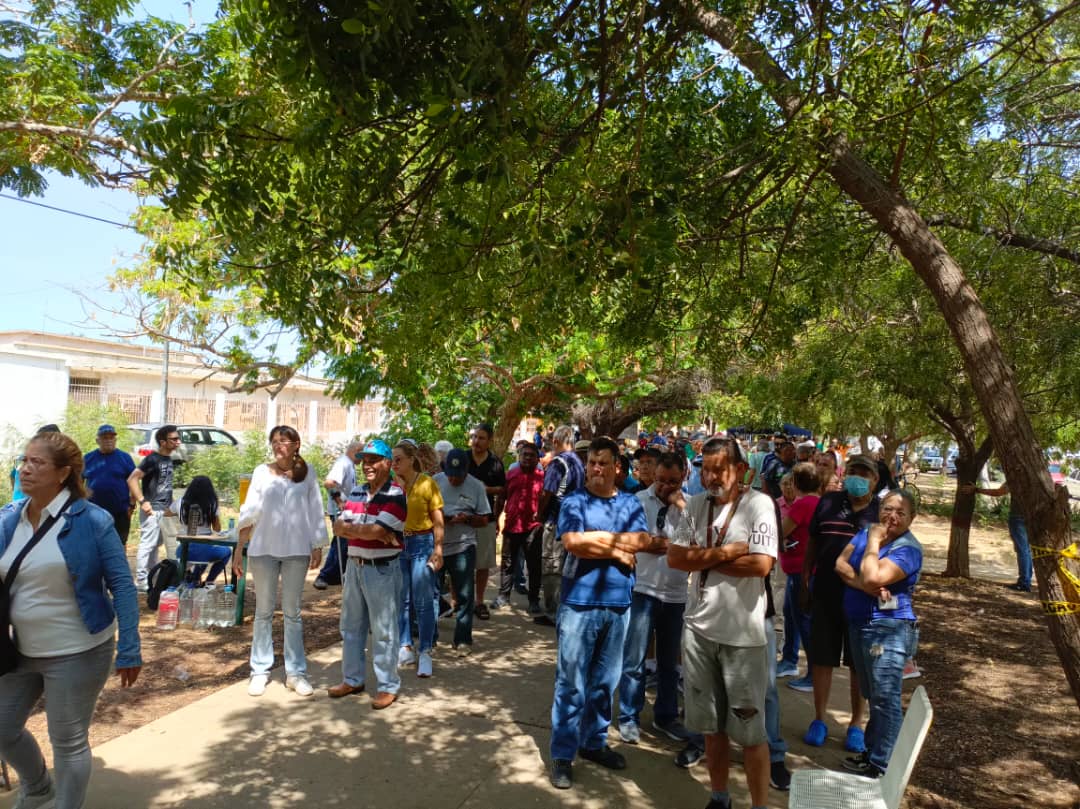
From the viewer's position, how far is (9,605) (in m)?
3.54

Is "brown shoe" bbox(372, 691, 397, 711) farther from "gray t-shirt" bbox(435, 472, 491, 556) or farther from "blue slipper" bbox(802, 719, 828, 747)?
"blue slipper" bbox(802, 719, 828, 747)

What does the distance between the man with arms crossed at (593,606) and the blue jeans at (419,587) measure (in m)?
2.02

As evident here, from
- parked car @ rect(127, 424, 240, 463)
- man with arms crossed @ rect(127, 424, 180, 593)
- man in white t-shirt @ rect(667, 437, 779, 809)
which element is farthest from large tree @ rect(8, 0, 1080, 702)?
parked car @ rect(127, 424, 240, 463)

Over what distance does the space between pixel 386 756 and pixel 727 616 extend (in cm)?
232

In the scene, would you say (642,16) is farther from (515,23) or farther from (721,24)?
(721,24)

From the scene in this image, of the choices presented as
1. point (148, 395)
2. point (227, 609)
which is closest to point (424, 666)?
point (227, 609)

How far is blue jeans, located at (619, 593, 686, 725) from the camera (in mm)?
5414

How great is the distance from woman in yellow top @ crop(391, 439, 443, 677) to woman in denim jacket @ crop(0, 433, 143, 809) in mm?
2741

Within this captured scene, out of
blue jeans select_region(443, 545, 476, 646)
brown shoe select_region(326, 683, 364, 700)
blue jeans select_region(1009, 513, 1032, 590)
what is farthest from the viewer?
blue jeans select_region(1009, 513, 1032, 590)

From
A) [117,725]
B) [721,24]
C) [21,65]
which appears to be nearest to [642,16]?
[721,24]

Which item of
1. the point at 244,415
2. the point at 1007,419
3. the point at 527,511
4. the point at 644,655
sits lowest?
the point at 644,655

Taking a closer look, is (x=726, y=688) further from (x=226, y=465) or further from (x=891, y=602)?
(x=226, y=465)

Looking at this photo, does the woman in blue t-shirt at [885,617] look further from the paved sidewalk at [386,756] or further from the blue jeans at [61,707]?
the blue jeans at [61,707]

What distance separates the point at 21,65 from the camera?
8.46 metres
